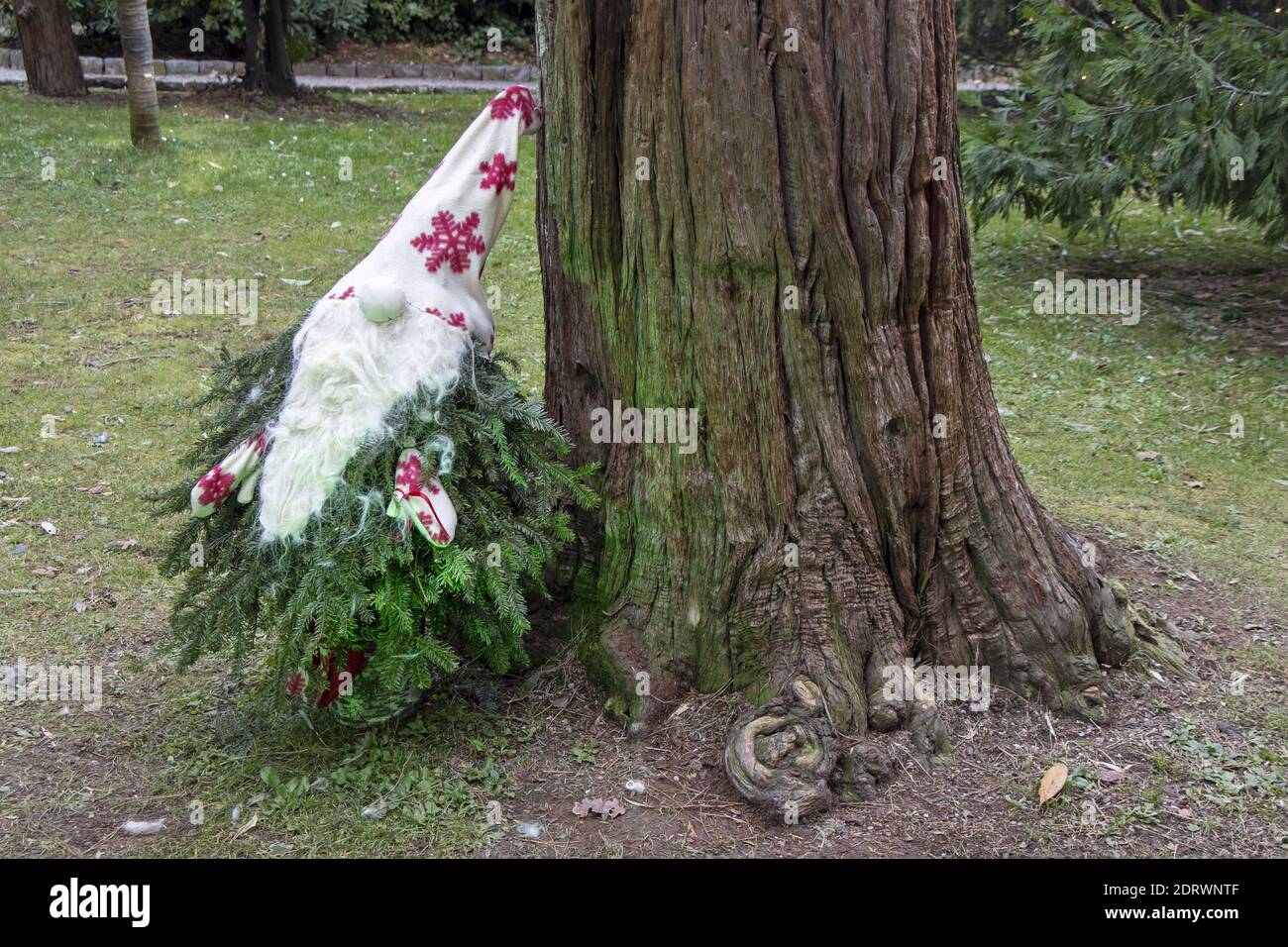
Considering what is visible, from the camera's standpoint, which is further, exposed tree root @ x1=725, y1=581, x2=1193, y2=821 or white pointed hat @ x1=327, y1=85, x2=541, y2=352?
white pointed hat @ x1=327, y1=85, x2=541, y2=352

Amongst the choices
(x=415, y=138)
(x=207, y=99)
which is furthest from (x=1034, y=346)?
(x=207, y=99)

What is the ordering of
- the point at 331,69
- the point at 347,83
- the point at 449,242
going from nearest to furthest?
the point at 449,242 < the point at 347,83 < the point at 331,69

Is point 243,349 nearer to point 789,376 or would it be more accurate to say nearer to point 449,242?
point 449,242

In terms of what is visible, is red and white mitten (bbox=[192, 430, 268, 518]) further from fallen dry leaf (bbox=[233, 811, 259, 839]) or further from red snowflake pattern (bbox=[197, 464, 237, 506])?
fallen dry leaf (bbox=[233, 811, 259, 839])

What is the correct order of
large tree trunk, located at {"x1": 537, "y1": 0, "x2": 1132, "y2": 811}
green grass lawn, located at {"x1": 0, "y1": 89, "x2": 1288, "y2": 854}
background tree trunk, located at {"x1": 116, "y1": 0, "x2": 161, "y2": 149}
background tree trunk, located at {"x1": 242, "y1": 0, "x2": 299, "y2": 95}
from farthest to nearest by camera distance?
background tree trunk, located at {"x1": 242, "y1": 0, "x2": 299, "y2": 95} < background tree trunk, located at {"x1": 116, "y1": 0, "x2": 161, "y2": 149} < green grass lawn, located at {"x1": 0, "y1": 89, "x2": 1288, "y2": 854} < large tree trunk, located at {"x1": 537, "y1": 0, "x2": 1132, "y2": 811}

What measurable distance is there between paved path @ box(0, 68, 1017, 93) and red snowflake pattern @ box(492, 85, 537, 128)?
39.8 feet

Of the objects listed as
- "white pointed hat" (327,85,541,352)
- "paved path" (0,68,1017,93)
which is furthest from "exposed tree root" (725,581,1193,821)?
"paved path" (0,68,1017,93)

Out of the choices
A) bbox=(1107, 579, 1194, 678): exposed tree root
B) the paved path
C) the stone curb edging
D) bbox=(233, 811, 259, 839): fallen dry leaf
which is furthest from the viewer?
the stone curb edging

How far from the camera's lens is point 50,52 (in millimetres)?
13891

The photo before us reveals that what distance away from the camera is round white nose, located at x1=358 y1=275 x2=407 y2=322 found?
3555 mm

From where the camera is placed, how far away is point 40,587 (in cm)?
494

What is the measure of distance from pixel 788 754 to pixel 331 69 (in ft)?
54.1

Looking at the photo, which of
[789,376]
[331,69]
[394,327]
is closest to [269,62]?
[331,69]

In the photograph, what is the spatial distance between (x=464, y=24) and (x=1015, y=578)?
1759 centimetres
